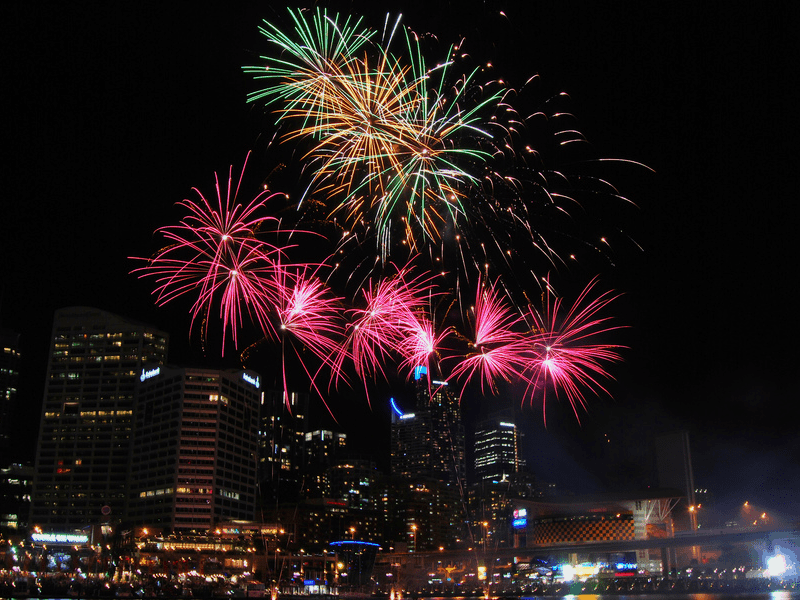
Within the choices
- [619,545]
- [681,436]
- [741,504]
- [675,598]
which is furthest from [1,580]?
[681,436]

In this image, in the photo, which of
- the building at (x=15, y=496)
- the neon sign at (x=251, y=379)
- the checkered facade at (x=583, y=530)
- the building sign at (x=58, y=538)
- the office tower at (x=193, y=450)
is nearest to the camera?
the building sign at (x=58, y=538)

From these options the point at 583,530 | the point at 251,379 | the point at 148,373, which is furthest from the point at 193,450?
the point at 583,530

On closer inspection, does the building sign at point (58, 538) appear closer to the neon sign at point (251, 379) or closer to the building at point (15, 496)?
the neon sign at point (251, 379)

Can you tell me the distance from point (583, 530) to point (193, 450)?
7923cm

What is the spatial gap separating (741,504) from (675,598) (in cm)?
4227

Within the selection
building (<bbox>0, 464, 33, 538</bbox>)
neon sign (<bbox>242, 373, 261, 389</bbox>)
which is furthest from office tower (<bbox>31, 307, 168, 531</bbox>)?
neon sign (<bbox>242, 373, 261, 389</bbox>)

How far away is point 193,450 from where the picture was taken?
14300 cm

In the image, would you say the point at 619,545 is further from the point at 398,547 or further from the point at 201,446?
the point at 201,446

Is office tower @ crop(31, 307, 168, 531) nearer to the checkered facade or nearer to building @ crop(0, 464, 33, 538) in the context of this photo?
building @ crop(0, 464, 33, 538)

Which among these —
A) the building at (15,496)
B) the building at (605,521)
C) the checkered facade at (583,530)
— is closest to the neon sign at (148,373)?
the building at (15,496)

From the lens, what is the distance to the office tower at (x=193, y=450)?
141m

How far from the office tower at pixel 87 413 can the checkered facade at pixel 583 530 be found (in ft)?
313

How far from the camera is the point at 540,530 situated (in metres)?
108

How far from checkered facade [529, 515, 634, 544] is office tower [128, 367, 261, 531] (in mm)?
68120
